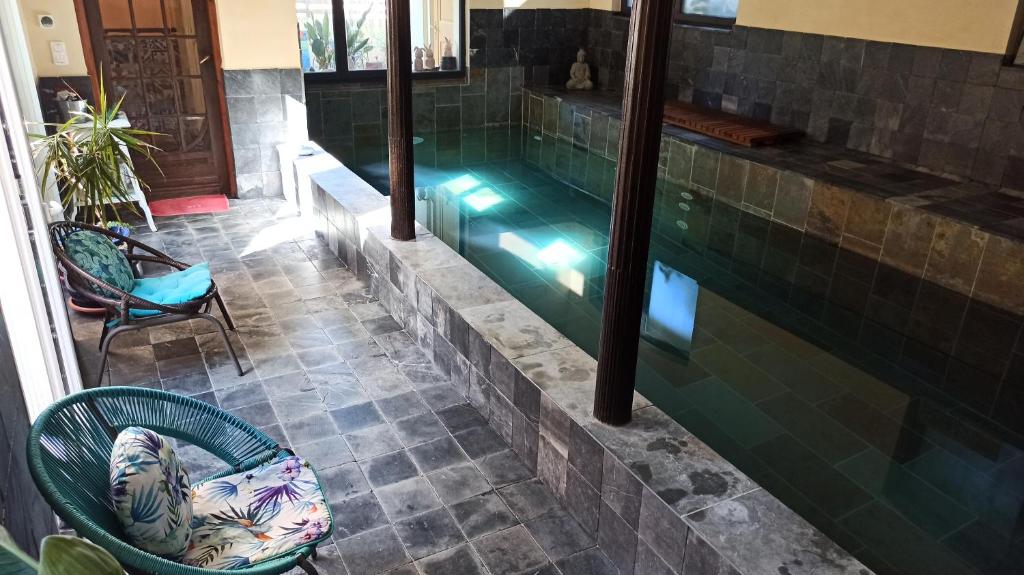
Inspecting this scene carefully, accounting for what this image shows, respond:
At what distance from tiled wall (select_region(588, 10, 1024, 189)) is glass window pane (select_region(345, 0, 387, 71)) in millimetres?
3819

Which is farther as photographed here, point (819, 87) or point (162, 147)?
point (819, 87)

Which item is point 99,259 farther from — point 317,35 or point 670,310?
point 317,35

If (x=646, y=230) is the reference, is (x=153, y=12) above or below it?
above

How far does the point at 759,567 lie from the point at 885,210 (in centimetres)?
430

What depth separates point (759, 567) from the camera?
86.0 inches

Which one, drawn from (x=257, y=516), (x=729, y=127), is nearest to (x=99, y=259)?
(x=257, y=516)

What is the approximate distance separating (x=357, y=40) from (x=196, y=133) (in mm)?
3611

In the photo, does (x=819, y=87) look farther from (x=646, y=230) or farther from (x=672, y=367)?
(x=646, y=230)

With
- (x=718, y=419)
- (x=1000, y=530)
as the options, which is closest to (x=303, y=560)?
(x=718, y=419)

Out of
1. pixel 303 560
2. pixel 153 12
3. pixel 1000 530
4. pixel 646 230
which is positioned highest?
pixel 153 12

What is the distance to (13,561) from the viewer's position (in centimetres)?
102

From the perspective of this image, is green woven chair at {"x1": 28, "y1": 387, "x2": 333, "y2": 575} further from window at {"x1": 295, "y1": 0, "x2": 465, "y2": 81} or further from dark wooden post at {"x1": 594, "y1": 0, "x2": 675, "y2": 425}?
window at {"x1": 295, "y1": 0, "x2": 465, "y2": 81}

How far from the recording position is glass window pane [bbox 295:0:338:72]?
30.3 ft

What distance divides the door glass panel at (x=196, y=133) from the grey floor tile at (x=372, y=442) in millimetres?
4177
